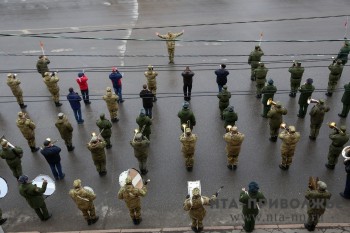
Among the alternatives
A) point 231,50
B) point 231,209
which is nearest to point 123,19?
point 231,50

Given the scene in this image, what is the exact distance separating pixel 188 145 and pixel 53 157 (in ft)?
11.8

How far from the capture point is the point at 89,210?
340 inches

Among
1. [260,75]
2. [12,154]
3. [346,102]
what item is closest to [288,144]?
[346,102]

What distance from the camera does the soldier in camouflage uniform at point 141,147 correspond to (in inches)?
383

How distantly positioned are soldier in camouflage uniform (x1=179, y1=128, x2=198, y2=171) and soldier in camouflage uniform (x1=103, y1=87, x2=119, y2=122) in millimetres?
3311

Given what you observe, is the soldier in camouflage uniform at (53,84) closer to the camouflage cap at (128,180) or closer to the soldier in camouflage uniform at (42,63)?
the soldier in camouflage uniform at (42,63)

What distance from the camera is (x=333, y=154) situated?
9.80m

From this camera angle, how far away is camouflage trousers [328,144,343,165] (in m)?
9.65

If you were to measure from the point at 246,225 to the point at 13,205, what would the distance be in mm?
6052

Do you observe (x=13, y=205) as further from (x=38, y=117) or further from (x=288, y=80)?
(x=288, y=80)

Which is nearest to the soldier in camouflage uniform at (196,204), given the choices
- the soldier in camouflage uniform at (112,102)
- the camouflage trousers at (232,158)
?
the camouflage trousers at (232,158)

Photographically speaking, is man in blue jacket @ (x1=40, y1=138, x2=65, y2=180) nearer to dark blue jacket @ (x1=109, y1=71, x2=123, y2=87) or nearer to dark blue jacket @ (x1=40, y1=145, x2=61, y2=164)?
dark blue jacket @ (x1=40, y1=145, x2=61, y2=164)

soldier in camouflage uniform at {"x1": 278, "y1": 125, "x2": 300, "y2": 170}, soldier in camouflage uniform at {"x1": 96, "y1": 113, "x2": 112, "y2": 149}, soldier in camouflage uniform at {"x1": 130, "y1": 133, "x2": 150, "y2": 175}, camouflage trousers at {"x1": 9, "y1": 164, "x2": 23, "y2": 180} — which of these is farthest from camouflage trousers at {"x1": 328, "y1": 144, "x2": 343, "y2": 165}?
camouflage trousers at {"x1": 9, "y1": 164, "x2": 23, "y2": 180}

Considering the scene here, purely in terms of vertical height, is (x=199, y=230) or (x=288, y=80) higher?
(x=288, y=80)
